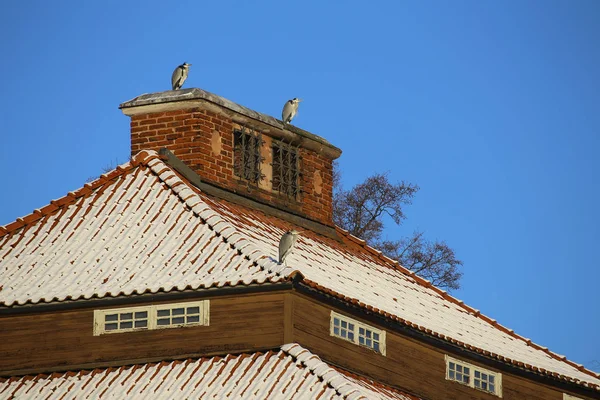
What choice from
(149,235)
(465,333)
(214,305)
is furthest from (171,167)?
(465,333)

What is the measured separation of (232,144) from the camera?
4112 cm

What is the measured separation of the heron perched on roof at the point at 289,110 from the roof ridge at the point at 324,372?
9.85 meters

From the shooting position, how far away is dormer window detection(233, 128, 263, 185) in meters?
41.2

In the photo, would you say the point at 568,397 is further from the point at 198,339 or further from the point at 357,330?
the point at 198,339

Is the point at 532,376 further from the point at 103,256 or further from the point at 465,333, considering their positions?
the point at 103,256

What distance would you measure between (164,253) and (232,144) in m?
5.50

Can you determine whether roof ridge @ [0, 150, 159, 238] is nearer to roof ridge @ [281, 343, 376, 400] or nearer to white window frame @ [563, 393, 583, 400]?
roof ridge @ [281, 343, 376, 400]

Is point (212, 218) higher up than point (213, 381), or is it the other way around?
point (212, 218)

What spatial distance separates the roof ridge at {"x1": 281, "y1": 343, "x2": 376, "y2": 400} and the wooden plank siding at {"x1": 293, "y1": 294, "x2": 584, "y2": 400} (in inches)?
22.5

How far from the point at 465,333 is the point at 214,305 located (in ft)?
26.6

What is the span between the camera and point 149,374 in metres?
34.7

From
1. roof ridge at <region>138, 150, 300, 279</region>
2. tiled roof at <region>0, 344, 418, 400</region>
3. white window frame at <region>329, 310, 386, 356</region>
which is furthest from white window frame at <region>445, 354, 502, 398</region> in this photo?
roof ridge at <region>138, 150, 300, 279</region>

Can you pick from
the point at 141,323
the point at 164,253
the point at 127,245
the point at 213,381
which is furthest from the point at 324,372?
the point at 127,245

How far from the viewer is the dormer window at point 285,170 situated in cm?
4241
